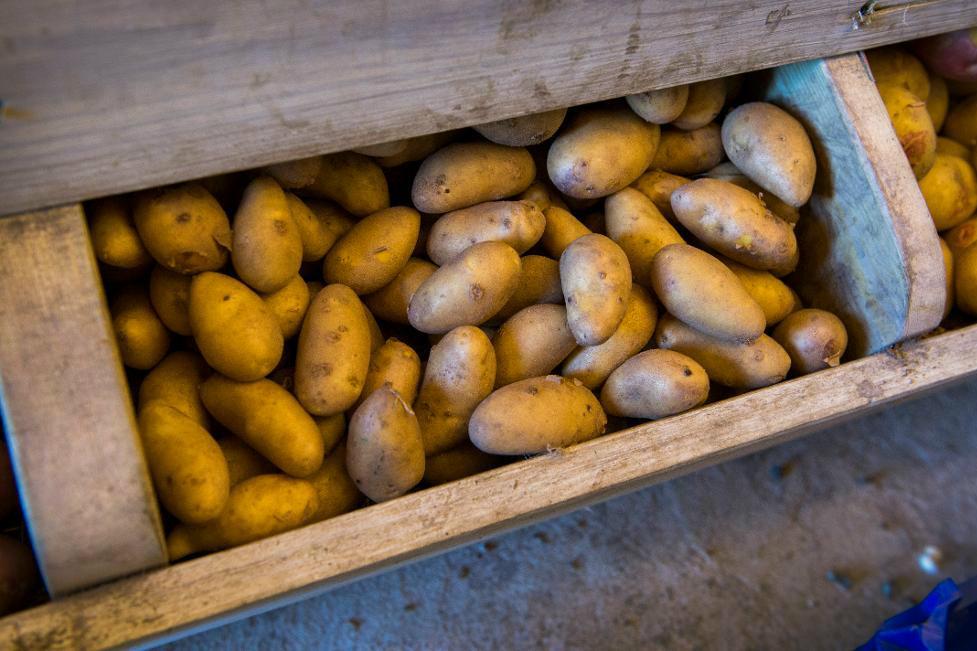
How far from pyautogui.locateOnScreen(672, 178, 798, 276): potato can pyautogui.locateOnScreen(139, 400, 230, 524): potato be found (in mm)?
699

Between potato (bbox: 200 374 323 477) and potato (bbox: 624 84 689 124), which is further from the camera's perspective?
potato (bbox: 624 84 689 124)

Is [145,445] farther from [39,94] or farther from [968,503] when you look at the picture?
Result: [968,503]

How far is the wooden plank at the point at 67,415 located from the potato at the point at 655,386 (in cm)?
57

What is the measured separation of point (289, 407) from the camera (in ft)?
2.95

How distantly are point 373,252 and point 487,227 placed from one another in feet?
0.51

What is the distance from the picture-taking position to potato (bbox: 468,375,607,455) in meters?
0.91

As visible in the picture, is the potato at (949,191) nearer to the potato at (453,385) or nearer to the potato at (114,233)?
the potato at (453,385)

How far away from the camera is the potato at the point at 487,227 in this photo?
1.03 meters

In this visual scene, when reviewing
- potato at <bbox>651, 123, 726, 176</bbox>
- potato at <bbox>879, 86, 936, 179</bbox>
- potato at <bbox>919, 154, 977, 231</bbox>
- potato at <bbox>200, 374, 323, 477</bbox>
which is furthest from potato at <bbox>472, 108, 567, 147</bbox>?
potato at <bbox>919, 154, 977, 231</bbox>

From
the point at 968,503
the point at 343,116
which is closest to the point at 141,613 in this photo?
the point at 343,116

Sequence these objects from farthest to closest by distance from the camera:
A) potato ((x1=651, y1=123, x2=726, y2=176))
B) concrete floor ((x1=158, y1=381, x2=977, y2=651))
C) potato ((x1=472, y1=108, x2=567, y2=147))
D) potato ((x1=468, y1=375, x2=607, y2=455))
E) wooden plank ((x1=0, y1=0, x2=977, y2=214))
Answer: concrete floor ((x1=158, y1=381, x2=977, y2=651)) → potato ((x1=651, y1=123, x2=726, y2=176)) → potato ((x1=472, y1=108, x2=567, y2=147)) → potato ((x1=468, y1=375, x2=607, y2=455)) → wooden plank ((x1=0, y1=0, x2=977, y2=214))

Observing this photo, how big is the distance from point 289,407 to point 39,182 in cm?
34

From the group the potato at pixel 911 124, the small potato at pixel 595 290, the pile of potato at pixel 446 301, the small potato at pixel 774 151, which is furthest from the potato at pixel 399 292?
the potato at pixel 911 124

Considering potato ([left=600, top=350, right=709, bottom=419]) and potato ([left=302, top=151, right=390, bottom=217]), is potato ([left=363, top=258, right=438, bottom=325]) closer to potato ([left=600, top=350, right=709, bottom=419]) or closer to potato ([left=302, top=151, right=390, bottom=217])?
potato ([left=302, top=151, right=390, bottom=217])
